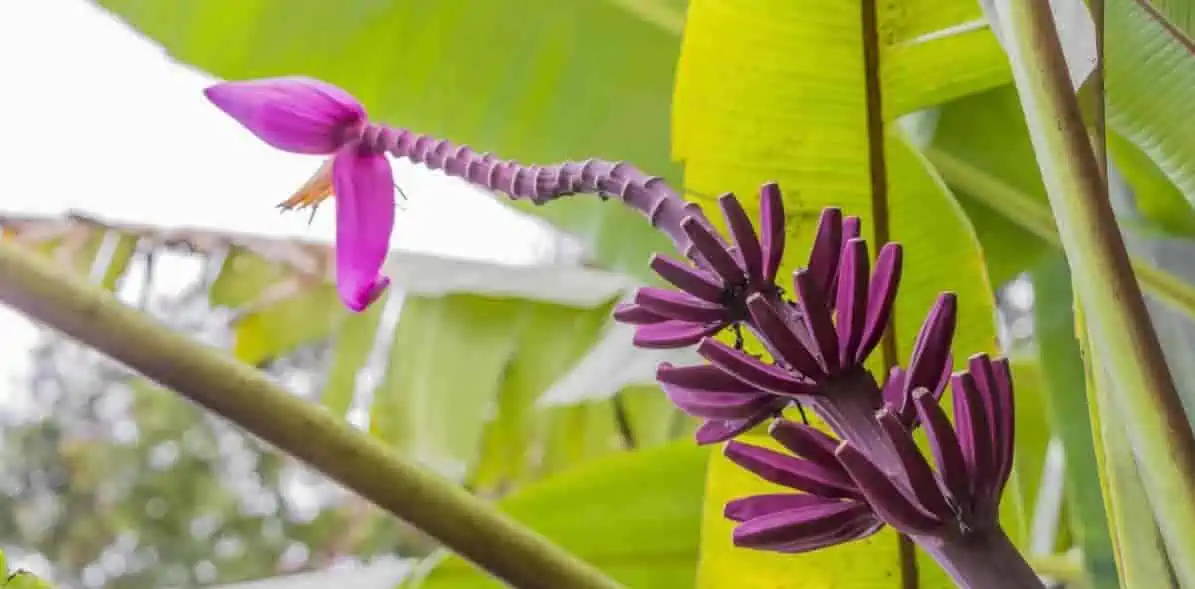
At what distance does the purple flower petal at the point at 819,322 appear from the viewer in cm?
16

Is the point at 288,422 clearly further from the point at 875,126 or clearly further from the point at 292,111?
the point at 875,126

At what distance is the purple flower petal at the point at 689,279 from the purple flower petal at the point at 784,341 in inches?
0.7

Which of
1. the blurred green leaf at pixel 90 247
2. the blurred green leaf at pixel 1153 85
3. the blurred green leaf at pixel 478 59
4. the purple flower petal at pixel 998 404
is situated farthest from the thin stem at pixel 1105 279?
the blurred green leaf at pixel 90 247

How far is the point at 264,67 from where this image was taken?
514 mm

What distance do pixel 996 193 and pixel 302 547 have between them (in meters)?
2.52

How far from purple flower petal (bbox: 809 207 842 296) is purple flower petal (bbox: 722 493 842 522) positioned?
0.04 meters

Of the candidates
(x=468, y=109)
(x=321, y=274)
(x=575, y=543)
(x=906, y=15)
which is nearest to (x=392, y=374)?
(x=321, y=274)

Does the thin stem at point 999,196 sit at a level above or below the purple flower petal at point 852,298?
above

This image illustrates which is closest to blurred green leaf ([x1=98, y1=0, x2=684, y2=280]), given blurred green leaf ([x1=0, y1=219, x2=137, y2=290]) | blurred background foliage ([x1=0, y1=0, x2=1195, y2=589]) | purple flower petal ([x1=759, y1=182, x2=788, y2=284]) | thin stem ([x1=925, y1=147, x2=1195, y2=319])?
blurred background foliage ([x1=0, y1=0, x2=1195, y2=589])

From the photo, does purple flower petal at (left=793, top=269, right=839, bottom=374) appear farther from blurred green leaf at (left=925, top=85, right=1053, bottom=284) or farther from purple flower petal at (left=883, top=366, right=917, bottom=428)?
blurred green leaf at (left=925, top=85, right=1053, bottom=284)

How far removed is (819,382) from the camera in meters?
0.17

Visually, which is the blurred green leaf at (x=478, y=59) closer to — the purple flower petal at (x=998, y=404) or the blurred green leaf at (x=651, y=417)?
the blurred green leaf at (x=651, y=417)

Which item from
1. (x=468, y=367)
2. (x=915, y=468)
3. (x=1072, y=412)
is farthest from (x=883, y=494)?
(x=468, y=367)

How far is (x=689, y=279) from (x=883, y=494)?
53 millimetres
